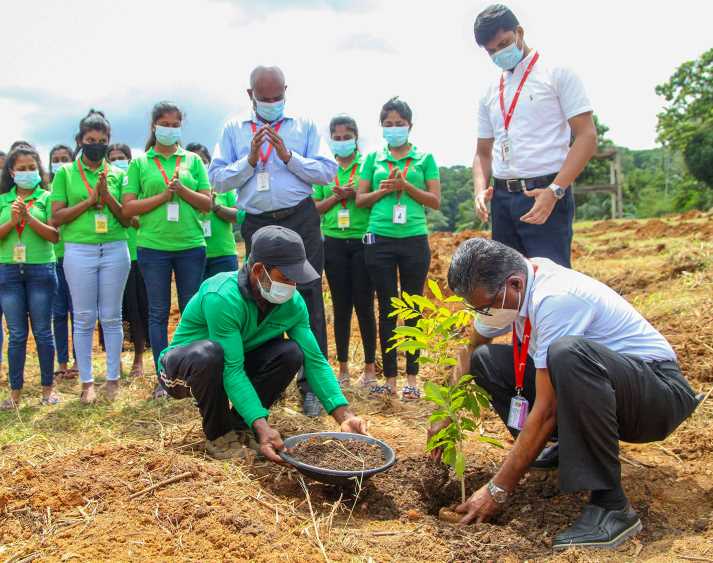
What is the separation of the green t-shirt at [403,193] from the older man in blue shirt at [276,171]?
1.59 ft

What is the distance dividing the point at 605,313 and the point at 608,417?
441mm

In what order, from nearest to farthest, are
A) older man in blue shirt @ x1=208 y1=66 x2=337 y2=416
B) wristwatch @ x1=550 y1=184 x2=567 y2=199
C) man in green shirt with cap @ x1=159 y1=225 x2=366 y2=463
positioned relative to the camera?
man in green shirt with cap @ x1=159 y1=225 x2=366 y2=463
wristwatch @ x1=550 y1=184 x2=567 y2=199
older man in blue shirt @ x1=208 y1=66 x2=337 y2=416

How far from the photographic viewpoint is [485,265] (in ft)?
8.78

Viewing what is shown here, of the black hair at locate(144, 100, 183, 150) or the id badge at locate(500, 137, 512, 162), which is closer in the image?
the id badge at locate(500, 137, 512, 162)

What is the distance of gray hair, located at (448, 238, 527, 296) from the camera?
105 inches

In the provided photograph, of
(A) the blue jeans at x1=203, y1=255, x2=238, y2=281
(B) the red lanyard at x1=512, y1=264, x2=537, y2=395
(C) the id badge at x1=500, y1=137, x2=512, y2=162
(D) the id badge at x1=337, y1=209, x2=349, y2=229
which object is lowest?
(B) the red lanyard at x1=512, y1=264, x2=537, y2=395

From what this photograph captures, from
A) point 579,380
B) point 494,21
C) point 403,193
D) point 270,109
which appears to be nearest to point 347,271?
point 403,193

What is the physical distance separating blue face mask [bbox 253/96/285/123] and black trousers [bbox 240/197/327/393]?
0.61m

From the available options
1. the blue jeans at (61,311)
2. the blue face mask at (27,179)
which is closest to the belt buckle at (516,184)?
the blue face mask at (27,179)

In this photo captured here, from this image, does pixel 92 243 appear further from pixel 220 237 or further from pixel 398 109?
pixel 398 109

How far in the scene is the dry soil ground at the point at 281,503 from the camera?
2434 millimetres

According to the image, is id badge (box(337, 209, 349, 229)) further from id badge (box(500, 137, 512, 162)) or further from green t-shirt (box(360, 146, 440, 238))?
id badge (box(500, 137, 512, 162))

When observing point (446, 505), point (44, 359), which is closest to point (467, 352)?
point (446, 505)

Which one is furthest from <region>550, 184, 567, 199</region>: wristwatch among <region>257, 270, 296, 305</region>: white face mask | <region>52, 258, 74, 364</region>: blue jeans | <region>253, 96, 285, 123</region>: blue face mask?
<region>52, 258, 74, 364</region>: blue jeans
